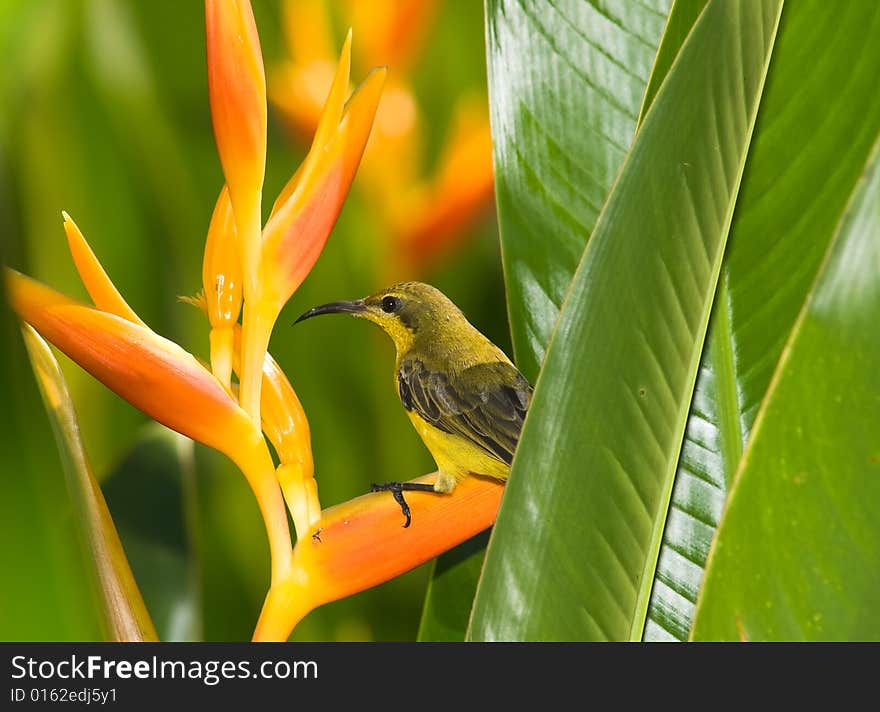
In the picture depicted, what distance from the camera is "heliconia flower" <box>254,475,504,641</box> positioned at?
20.2 inches

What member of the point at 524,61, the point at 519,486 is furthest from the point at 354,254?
the point at 519,486

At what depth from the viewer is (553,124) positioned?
613 mm

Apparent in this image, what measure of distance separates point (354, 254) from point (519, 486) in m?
0.31

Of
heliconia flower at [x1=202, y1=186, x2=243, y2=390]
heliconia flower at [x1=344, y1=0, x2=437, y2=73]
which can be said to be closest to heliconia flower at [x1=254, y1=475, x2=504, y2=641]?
heliconia flower at [x1=202, y1=186, x2=243, y2=390]

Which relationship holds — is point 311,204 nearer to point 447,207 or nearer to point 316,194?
point 316,194

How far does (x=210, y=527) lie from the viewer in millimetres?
695

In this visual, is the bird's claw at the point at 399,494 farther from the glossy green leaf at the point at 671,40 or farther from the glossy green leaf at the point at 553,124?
the glossy green leaf at the point at 671,40

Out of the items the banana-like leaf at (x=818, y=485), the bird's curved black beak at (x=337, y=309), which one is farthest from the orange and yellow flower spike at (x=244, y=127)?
the banana-like leaf at (x=818, y=485)

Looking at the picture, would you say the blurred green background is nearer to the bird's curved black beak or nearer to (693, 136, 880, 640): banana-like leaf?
the bird's curved black beak

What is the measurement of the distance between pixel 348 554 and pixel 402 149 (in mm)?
304

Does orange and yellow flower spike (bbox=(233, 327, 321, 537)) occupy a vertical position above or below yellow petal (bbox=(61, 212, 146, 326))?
below

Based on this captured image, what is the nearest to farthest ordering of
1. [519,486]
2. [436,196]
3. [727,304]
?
[519,486]
[727,304]
[436,196]

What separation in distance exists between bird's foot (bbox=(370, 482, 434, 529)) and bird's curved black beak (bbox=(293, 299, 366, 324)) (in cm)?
12
